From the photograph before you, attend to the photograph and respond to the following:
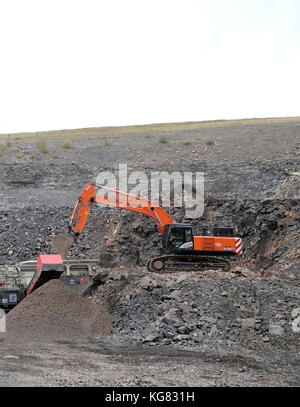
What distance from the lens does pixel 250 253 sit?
2491 centimetres

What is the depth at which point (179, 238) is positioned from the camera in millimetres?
21672

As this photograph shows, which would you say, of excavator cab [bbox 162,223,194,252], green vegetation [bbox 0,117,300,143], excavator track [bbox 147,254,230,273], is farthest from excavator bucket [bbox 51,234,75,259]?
green vegetation [bbox 0,117,300,143]

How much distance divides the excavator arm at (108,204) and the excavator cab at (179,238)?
41 centimetres

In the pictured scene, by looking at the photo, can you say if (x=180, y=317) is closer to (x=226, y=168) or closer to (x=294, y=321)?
(x=294, y=321)

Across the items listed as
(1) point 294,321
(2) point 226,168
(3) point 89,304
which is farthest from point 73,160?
(1) point 294,321

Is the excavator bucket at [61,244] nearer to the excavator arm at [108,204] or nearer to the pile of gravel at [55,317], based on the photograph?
the excavator arm at [108,204]

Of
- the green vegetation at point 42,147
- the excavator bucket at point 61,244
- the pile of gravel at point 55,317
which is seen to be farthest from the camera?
the green vegetation at point 42,147

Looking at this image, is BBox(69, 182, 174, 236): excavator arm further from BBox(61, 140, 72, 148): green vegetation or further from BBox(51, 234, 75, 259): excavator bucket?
BBox(61, 140, 72, 148): green vegetation

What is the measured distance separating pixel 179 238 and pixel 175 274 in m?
1.58

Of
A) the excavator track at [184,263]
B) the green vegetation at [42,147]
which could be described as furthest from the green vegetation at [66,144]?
the excavator track at [184,263]

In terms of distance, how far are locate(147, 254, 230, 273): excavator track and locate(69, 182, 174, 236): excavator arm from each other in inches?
48.5

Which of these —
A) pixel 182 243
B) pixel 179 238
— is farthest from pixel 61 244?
pixel 182 243

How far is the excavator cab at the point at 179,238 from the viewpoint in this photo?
2161 centimetres
